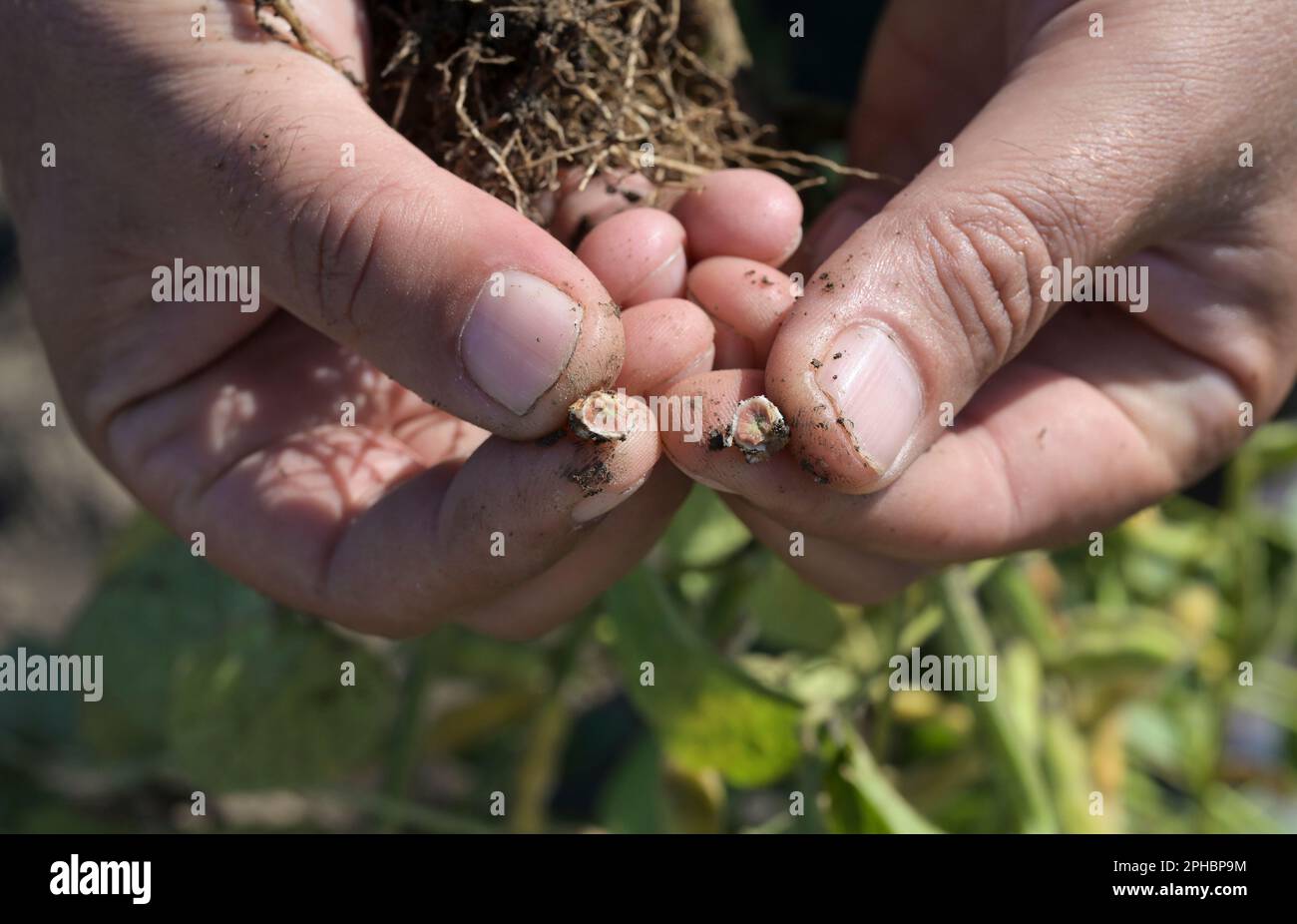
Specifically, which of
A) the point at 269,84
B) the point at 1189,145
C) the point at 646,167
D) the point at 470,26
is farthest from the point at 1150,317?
the point at 269,84

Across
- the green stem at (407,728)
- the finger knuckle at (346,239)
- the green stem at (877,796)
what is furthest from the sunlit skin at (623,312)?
the green stem at (407,728)

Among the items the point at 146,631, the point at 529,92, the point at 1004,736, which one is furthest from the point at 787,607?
the point at 146,631

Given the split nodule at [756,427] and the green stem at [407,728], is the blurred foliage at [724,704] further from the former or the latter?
the split nodule at [756,427]

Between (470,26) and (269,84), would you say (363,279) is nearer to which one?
(269,84)

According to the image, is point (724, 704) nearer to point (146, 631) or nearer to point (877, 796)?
point (877, 796)

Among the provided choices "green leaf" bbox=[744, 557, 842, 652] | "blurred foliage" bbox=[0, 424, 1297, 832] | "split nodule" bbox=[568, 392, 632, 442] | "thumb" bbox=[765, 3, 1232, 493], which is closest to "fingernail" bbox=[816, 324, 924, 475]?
"thumb" bbox=[765, 3, 1232, 493]

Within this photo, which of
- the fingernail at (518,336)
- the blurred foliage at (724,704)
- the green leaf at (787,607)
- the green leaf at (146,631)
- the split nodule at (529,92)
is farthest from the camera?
the green leaf at (146,631)

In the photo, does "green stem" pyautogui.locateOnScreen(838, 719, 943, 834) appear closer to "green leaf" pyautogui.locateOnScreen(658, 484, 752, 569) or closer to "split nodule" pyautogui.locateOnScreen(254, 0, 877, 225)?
"green leaf" pyautogui.locateOnScreen(658, 484, 752, 569)
